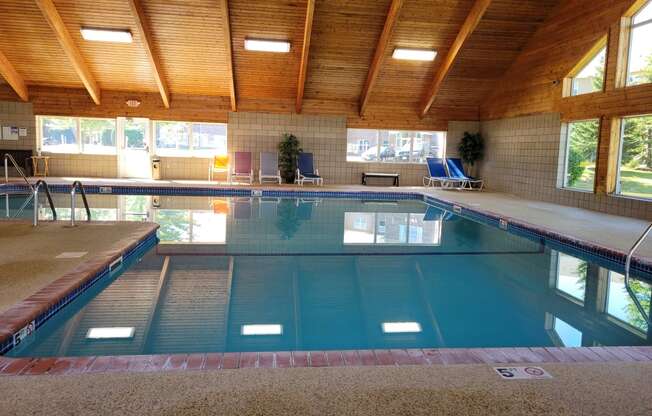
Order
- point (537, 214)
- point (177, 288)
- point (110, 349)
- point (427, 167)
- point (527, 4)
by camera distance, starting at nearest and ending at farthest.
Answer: point (110, 349), point (177, 288), point (537, 214), point (527, 4), point (427, 167)

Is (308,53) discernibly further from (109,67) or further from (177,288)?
(177,288)

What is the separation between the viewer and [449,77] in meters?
11.5

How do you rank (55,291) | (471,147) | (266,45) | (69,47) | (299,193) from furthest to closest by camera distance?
(471,147)
(299,193)
(266,45)
(69,47)
(55,291)

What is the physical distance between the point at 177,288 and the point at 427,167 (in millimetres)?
9892

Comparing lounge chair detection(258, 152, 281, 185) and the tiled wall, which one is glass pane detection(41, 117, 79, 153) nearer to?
lounge chair detection(258, 152, 281, 185)

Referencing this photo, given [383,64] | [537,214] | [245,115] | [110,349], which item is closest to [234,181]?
[245,115]

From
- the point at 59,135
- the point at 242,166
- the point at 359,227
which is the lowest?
the point at 359,227

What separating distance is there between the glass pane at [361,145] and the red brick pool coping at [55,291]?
857 centimetres

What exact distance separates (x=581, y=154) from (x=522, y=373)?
26.7ft

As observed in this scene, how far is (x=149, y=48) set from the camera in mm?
9711

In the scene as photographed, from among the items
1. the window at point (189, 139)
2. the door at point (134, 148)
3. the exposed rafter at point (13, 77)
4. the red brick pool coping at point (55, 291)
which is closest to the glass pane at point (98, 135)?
the door at point (134, 148)

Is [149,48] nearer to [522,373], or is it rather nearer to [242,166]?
[242,166]

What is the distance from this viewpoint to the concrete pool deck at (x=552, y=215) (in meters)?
5.84

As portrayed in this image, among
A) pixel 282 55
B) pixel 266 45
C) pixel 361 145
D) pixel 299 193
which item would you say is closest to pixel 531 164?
pixel 361 145
